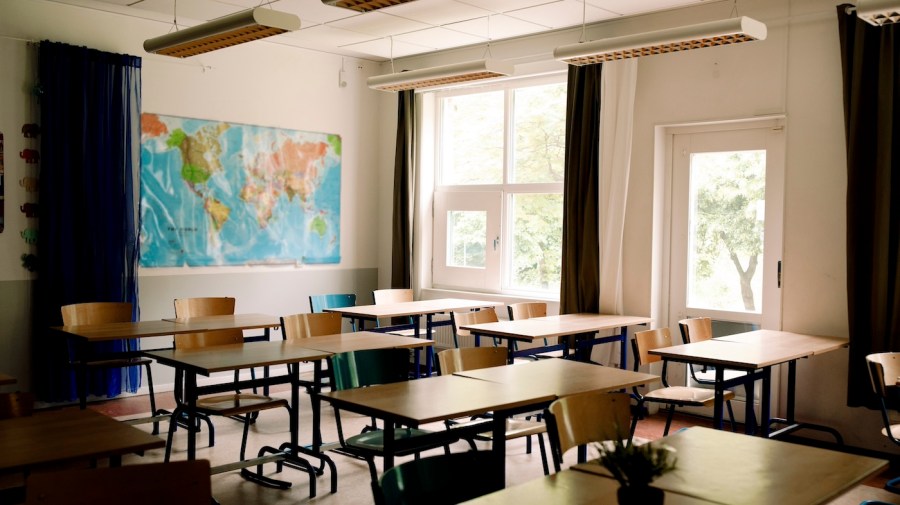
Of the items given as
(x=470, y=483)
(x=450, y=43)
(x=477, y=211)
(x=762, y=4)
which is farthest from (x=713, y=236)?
(x=470, y=483)

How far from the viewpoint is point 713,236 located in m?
6.50

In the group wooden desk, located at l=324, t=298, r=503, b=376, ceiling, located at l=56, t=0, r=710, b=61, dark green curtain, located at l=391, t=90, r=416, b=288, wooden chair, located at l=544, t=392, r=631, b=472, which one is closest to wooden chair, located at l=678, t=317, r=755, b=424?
wooden desk, located at l=324, t=298, r=503, b=376

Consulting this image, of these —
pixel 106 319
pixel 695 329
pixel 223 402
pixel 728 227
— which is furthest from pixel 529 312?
pixel 106 319

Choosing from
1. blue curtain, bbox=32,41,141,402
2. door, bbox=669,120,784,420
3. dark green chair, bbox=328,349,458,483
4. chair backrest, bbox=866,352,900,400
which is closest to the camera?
dark green chair, bbox=328,349,458,483

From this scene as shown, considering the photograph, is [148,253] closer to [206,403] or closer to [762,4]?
[206,403]

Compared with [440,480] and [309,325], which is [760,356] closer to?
[309,325]

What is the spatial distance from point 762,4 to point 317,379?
4117 millimetres

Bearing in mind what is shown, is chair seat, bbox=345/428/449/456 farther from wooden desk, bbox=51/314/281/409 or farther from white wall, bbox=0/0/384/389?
white wall, bbox=0/0/384/389

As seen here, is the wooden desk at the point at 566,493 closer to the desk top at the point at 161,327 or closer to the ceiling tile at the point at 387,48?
the desk top at the point at 161,327

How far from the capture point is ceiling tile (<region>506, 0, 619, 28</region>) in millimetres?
6344

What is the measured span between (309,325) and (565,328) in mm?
1803

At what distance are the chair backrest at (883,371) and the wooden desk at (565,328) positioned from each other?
1878mm

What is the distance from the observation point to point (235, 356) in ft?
14.7

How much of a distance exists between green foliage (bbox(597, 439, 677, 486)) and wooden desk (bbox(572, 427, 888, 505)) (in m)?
0.39
